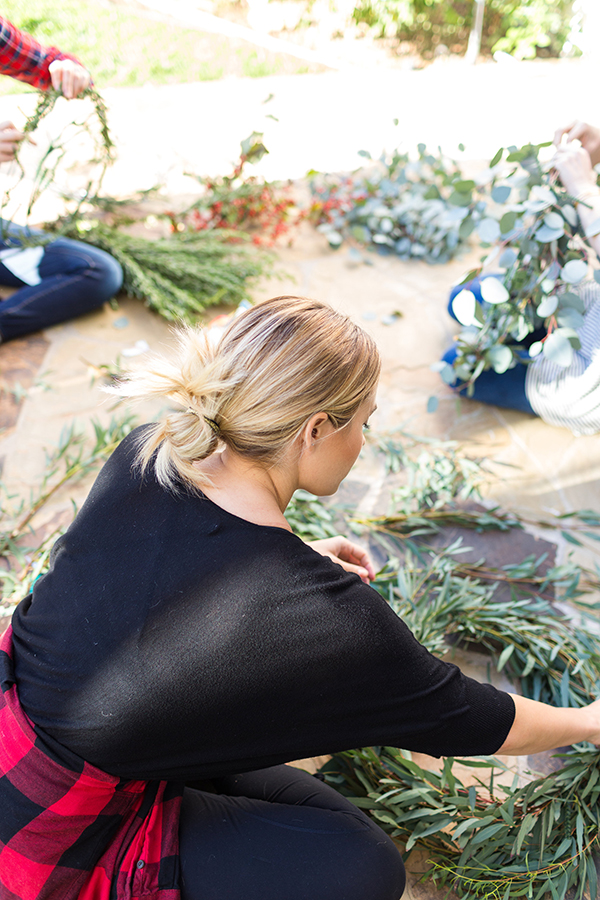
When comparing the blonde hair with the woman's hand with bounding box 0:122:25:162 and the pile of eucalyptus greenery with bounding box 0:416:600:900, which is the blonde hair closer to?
the pile of eucalyptus greenery with bounding box 0:416:600:900

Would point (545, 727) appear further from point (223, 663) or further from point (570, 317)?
point (570, 317)

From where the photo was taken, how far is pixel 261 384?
3.80 ft

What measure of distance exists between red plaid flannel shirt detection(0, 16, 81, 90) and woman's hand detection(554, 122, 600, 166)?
169 cm

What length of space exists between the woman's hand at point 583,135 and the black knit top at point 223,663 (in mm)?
1757

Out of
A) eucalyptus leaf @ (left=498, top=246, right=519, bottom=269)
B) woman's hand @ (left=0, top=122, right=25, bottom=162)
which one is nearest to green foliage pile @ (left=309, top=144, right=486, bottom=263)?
eucalyptus leaf @ (left=498, top=246, right=519, bottom=269)

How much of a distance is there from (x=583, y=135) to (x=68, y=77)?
1708 millimetres

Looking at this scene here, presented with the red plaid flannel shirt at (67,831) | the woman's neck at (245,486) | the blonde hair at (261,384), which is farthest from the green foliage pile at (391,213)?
the red plaid flannel shirt at (67,831)

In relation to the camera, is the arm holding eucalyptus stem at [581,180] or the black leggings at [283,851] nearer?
the black leggings at [283,851]

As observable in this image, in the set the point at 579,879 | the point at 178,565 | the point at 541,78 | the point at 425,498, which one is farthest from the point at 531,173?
the point at 541,78

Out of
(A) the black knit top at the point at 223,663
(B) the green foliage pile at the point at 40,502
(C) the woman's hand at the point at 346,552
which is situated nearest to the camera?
(A) the black knit top at the point at 223,663

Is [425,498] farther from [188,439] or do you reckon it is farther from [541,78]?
[541,78]

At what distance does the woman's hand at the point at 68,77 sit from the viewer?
89.1 inches

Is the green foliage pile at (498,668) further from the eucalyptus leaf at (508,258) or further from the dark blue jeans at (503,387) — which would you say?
the eucalyptus leaf at (508,258)

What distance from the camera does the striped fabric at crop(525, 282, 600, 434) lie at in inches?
81.6
